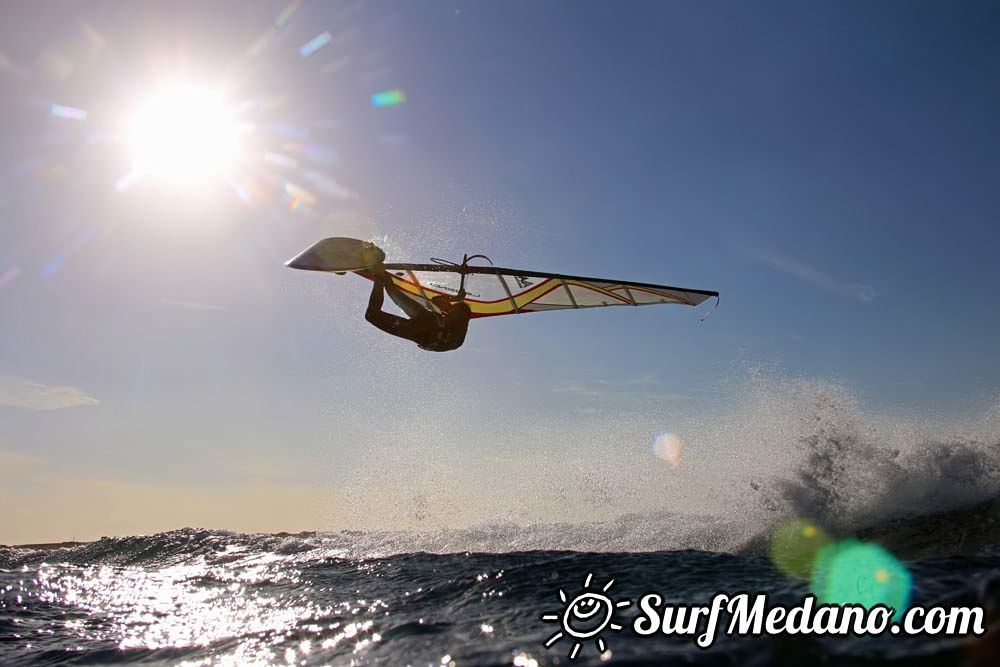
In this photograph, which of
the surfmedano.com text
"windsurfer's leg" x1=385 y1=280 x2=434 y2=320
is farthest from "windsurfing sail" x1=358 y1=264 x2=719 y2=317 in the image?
the surfmedano.com text

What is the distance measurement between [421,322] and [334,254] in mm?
2252

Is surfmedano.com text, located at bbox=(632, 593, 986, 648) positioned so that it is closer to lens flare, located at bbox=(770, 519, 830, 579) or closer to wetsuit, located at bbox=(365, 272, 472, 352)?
lens flare, located at bbox=(770, 519, 830, 579)

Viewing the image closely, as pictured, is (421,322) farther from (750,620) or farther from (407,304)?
(750,620)

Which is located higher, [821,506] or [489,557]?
[821,506]

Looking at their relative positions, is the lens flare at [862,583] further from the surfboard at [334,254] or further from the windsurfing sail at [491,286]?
the surfboard at [334,254]

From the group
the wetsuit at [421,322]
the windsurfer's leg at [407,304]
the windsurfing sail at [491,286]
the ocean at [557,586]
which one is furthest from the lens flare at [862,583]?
the windsurfer's leg at [407,304]

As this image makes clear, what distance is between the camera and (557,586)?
6.94 m

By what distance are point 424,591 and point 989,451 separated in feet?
41.7

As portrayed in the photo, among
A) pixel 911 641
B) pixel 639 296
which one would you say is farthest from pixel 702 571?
pixel 639 296

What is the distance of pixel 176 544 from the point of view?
21.2 meters

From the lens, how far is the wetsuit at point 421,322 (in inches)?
424

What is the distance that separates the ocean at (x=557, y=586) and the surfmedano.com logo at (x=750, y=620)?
80 millimetres

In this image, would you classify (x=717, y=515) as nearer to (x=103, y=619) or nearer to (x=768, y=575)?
(x=768, y=575)

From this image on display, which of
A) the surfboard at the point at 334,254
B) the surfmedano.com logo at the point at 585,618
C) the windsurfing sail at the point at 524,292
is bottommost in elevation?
the surfmedano.com logo at the point at 585,618
